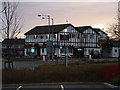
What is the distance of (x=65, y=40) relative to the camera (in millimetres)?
56750

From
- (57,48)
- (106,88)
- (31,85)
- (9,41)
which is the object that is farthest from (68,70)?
(57,48)

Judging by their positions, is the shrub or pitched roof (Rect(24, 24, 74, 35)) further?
pitched roof (Rect(24, 24, 74, 35))

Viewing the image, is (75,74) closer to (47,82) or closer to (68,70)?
(68,70)

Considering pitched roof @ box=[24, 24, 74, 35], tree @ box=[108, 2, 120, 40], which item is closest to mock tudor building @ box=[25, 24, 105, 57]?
pitched roof @ box=[24, 24, 74, 35]

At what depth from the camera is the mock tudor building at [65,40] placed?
57.5 meters

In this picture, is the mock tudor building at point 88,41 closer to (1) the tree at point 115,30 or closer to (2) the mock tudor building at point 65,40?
(2) the mock tudor building at point 65,40

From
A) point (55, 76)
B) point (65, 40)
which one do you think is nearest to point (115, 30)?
point (55, 76)

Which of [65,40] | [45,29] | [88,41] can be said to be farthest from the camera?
[45,29]

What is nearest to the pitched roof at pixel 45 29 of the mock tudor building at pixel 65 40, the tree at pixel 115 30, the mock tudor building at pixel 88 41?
the mock tudor building at pixel 65 40

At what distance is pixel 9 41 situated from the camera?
18.5 m

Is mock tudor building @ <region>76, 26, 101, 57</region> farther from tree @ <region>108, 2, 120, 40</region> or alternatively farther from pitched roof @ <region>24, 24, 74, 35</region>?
tree @ <region>108, 2, 120, 40</region>

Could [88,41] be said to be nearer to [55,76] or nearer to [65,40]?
[65,40]

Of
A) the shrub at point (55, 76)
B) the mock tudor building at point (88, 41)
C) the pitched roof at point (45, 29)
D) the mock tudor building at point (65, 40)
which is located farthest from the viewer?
the mock tudor building at point (88, 41)

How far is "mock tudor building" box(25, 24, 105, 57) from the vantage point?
57.5 m
